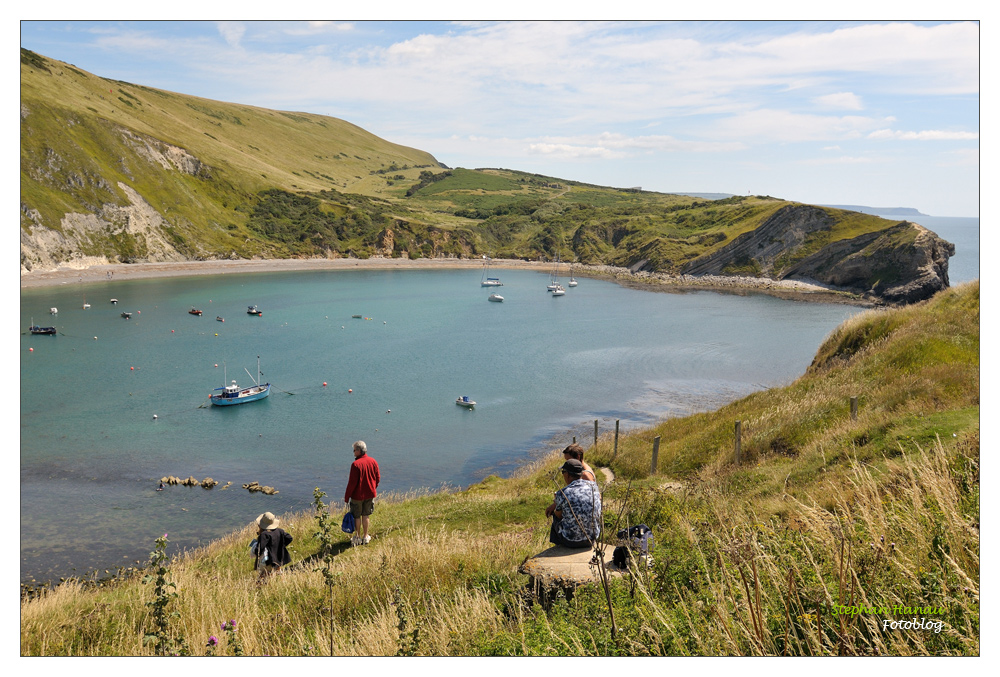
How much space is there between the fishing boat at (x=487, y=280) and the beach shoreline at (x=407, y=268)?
208cm

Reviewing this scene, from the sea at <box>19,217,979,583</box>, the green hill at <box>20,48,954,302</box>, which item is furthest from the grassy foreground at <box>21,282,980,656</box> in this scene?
the green hill at <box>20,48,954,302</box>

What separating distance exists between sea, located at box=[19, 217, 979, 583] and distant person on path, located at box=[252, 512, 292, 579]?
14.6 ft

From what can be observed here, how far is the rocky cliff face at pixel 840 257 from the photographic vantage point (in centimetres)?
8906

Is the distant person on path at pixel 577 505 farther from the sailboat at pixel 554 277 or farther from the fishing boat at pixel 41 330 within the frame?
the sailboat at pixel 554 277

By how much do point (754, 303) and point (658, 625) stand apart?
91757mm

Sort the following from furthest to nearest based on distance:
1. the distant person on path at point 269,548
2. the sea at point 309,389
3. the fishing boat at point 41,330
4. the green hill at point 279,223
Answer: the green hill at point 279,223, the fishing boat at point 41,330, the sea at point 309,389, the distant person on path at point 269,548

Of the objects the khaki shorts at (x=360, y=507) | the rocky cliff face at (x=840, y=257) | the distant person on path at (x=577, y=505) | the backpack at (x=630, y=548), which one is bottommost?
the khaki shorts at (x=360, y=507)

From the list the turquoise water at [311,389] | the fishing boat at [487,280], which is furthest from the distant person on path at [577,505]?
the fishing boat at [487,280]

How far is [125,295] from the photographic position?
8088cm

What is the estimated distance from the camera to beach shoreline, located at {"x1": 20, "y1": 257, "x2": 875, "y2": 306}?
302 feet

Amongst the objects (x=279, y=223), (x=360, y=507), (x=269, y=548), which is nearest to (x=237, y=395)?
(x=360, y=507)

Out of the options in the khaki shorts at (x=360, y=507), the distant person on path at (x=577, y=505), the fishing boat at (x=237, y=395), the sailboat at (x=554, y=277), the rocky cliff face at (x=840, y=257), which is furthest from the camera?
the sailboat at (x=554, y=277)
